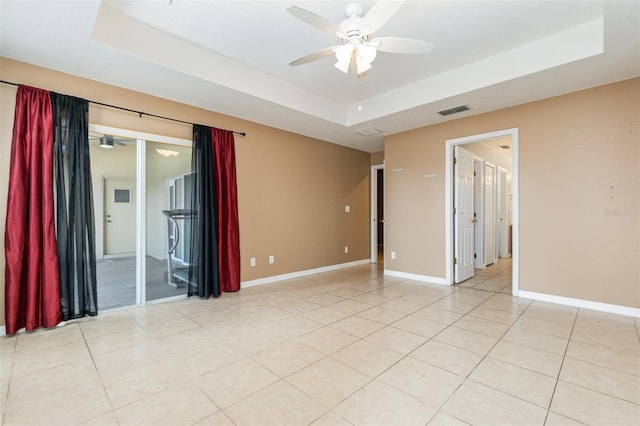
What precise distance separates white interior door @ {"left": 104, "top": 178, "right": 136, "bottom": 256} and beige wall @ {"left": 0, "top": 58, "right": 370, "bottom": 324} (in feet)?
2.39

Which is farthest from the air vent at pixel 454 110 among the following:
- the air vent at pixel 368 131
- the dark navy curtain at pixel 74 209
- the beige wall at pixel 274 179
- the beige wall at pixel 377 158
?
the dark navy curtain at pixel 74 209

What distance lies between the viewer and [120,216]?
3611 mm

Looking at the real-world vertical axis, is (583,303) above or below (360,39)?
below

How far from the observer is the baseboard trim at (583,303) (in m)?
3.29

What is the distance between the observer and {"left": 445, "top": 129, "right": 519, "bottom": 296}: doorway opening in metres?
4.13

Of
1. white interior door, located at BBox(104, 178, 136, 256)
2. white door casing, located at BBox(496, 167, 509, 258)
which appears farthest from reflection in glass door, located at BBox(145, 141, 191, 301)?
white door casing, located at BBox(496, 167, 509, 258)

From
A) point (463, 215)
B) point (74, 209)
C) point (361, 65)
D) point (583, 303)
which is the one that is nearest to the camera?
point (361, 65)

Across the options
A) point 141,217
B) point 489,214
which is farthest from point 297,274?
point 489,214

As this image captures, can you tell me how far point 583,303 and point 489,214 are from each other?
3364 mm

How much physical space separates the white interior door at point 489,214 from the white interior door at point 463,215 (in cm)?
127

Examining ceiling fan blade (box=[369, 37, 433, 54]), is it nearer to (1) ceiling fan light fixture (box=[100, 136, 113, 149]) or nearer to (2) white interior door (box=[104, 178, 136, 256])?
(1) ceiling fan light fixture (box=[100, 136, 113, 149])

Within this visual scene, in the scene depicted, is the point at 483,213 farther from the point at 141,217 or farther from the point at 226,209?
the point at 141,217

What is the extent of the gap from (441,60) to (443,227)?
2548mm

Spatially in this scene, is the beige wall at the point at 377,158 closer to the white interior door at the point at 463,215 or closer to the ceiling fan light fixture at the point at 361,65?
the white interior door at the point at 463,215
